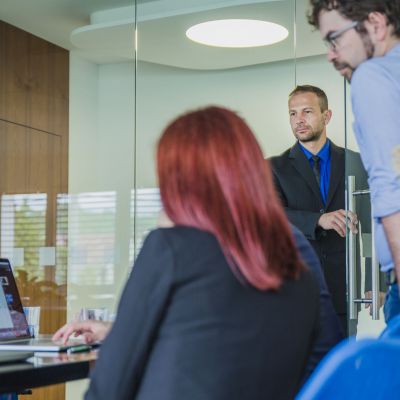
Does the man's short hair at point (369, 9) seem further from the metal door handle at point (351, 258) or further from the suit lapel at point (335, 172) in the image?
the suit lapel at point (335, 172)

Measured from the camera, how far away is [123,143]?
531 centimetres

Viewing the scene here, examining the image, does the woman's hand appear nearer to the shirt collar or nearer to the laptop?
the laptop

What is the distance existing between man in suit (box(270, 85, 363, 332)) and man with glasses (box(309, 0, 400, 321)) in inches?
82.1

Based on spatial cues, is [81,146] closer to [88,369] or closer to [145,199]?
[145,199]

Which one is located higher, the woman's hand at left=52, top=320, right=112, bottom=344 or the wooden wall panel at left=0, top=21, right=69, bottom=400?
the wooden wall panel at left=0, top=21, right=69, bottom=400

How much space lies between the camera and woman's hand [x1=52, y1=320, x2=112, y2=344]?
2201 mm

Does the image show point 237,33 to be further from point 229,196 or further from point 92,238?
point 229,196

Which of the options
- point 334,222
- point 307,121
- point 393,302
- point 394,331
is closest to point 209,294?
point 394,331

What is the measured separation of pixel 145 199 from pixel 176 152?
3.73m

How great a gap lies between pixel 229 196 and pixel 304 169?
9.62 feet

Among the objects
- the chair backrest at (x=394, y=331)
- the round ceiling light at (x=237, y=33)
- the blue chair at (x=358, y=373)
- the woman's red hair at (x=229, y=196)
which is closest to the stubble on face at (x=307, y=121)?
the round ceiling light at (x=237, y=33)

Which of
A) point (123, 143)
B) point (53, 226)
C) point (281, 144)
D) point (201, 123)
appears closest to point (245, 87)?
point (281, 144)

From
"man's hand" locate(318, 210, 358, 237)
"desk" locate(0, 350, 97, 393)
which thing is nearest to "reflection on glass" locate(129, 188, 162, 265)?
"man's hand" locate(318, 210, 358, 237)

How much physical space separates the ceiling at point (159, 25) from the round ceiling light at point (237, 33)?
0.10 ft
